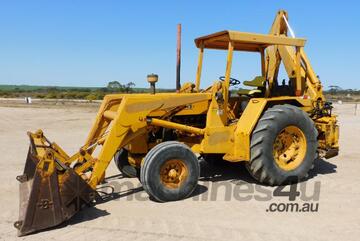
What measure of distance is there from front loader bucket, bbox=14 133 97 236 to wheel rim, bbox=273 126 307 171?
313cm

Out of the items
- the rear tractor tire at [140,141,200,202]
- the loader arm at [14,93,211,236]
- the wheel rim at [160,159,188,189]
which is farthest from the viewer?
the wheel rim at [160,159,188,189]

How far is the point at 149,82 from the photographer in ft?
21.7

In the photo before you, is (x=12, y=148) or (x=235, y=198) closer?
(x=235, y=198)

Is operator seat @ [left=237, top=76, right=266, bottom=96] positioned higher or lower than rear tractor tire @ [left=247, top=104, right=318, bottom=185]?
higher

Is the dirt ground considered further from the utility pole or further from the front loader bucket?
the utility pole

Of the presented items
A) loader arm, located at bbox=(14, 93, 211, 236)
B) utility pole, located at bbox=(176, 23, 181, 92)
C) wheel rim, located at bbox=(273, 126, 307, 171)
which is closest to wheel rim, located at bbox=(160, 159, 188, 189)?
loader arm, located at bbox=(14, 93, 211, 236)

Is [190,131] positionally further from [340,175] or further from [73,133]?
[73,133]

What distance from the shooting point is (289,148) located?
23.0 feet

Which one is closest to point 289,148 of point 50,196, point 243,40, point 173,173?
point 243,40

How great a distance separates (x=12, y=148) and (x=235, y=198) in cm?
675

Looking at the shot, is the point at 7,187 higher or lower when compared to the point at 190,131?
lower

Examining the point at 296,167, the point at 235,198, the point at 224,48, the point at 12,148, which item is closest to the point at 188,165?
the point at 235,198

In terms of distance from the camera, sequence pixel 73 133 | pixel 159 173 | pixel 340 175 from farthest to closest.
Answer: pixel 73 133
pixel 340 175
pixel 159 173

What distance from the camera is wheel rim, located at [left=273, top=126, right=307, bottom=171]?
6797 millimetres
